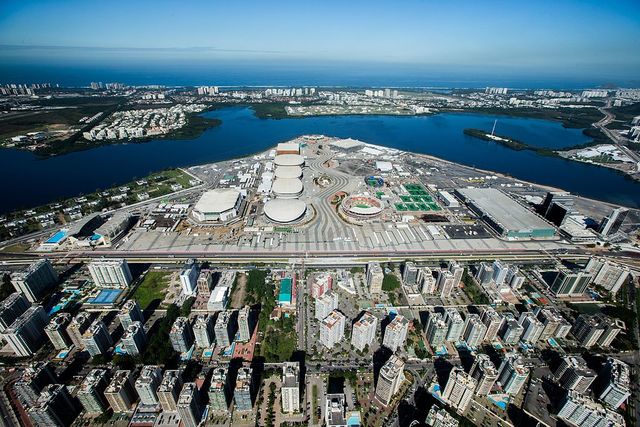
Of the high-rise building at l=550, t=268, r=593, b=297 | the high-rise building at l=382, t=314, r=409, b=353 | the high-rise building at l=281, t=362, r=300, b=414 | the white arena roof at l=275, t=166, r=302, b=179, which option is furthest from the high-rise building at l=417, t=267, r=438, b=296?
the white arena roof at l=275, t=166, r=302, b=179

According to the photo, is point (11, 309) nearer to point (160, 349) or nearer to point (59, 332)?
point (59, 332)

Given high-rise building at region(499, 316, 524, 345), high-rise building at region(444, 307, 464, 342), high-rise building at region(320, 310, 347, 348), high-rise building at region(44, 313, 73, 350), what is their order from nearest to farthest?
high-rise building at region(44, 313, 73, 350) < high-rise building at region(320, 310, 347, 348) < high-rise building at region(444, 307, 464, 342) < high-rise building at region(499, 316, 524, 345)

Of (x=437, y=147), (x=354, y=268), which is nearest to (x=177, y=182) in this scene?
(x=354, y=268)

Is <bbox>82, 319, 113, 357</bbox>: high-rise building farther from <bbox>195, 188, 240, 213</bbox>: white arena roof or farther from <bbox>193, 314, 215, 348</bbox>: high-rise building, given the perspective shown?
<bbox>195, 188, 240, 213</bbox>: white arena roof

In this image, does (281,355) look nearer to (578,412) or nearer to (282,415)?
(282,415)

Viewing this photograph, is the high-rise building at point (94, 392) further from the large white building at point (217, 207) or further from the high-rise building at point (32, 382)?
the large white building at point (217, 207)

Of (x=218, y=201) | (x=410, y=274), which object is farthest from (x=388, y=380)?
(x=218, y=201)

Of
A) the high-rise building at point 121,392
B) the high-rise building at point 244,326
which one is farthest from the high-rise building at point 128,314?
the high-rise building at point 244,326
